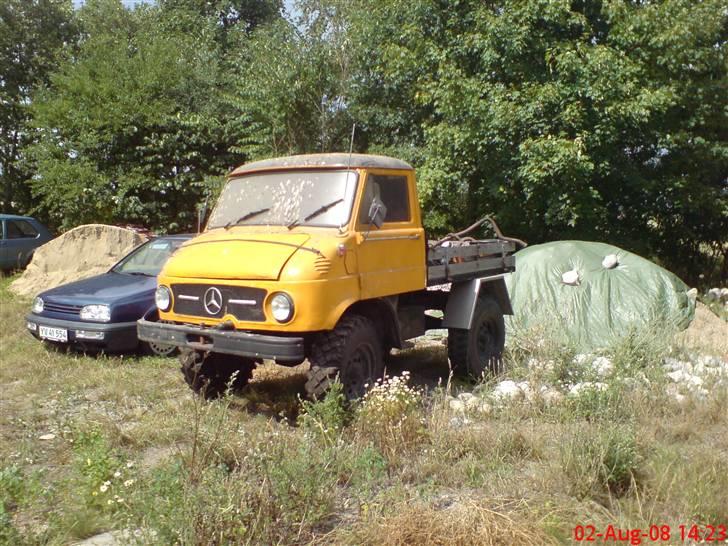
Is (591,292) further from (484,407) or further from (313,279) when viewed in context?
(313,279)

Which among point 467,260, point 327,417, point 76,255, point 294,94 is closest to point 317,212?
point 327,417

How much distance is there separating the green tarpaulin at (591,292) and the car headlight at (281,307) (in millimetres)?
4126

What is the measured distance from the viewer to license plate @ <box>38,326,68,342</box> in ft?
25.9

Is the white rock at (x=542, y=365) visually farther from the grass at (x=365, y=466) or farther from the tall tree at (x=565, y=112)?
the tall tree at (x=565, y=112)

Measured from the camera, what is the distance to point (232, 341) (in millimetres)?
5277

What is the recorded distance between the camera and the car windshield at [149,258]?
29.5 feet

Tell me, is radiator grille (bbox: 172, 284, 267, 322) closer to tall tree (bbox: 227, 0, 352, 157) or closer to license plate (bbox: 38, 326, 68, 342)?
license plate (bbox: 38, 326, 68, 342)

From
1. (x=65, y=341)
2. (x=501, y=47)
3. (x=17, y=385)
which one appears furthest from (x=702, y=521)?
(x=501, y=47)

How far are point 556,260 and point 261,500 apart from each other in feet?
23.3

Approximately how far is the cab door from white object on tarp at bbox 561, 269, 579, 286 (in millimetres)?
3706

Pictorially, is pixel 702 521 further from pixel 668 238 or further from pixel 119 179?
pixel 119 179

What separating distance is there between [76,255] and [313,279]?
8.84 metres

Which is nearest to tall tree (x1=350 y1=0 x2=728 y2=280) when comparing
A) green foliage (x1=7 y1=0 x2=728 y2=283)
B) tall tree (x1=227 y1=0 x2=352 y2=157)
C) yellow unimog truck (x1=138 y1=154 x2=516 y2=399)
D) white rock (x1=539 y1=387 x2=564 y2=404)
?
green foliage (x1=7 y1=0 x2=728 y2=283)

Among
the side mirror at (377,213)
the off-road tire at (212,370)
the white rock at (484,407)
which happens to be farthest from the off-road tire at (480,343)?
the off-road tire at (212,370)
